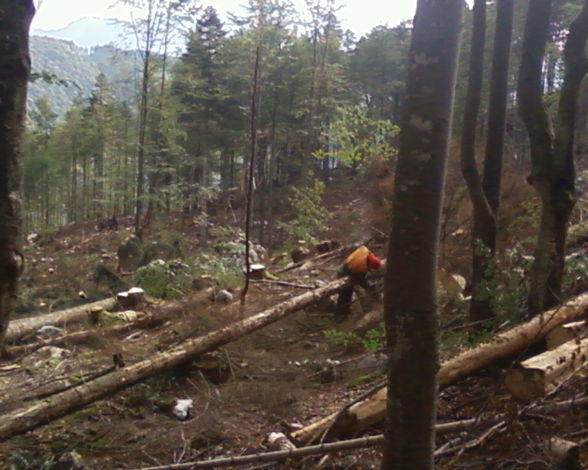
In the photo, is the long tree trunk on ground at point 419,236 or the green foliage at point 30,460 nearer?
the long tree trunk on ground at point 419,236

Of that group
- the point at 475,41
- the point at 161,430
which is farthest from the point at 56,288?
the point at 475,41

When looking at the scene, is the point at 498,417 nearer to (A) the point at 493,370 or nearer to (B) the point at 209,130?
(A) the point at 493,370

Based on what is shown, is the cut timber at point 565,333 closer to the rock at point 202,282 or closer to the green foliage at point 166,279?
the rock at point 202,282

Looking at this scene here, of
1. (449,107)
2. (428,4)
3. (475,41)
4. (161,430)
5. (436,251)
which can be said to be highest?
(475,41)

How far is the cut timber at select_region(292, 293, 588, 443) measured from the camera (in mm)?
4617

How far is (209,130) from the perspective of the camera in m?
29.6

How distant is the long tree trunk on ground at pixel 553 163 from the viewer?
17.8 feet

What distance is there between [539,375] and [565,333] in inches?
47.6

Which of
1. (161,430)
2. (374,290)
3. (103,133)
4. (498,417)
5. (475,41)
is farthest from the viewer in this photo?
(103,133)

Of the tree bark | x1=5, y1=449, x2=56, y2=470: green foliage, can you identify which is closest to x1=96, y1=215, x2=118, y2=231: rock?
the tree bark

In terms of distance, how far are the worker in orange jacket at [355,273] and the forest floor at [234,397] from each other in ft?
0.64

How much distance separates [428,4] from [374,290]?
7262mm

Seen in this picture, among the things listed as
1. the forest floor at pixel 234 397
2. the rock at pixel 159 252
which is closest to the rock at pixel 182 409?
the forest floor at pixel 234 397

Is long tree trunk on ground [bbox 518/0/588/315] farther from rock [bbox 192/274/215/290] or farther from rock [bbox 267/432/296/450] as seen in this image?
rock [bbox 192/274/215/290]
